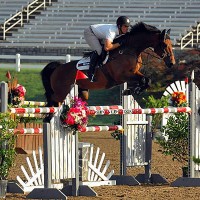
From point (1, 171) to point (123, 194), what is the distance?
136 centimetres

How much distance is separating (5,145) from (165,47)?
506 centimetres

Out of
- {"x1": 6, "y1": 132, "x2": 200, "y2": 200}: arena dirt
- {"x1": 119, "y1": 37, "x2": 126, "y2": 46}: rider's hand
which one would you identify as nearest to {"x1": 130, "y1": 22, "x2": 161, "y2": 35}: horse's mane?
{"x1": 119, "y1": 37, "x2": 126, "y2": 46}: rider's hand

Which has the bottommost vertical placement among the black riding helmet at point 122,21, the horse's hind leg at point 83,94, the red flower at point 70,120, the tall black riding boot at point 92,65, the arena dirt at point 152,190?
the arena dirt at point 152,190

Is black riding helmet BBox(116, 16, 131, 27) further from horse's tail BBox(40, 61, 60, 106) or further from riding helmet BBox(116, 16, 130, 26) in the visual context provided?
horse's tail BBox(40, 61, 60, 106)

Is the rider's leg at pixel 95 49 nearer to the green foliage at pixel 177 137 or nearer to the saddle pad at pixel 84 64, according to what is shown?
the saddle pad at pixel 84 64

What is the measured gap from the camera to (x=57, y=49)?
107 feet

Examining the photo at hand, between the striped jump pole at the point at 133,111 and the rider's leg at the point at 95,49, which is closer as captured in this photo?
the striped jump pole at the point at 133,111

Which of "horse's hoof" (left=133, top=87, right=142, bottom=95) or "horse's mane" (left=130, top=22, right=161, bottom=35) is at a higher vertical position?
"horse's mane" (left=130, top=22, right=161, bottom=35)

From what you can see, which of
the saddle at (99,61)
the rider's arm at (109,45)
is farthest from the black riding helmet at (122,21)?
the saddle at (99,61)

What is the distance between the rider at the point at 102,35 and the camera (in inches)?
566

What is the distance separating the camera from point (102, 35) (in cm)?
1467

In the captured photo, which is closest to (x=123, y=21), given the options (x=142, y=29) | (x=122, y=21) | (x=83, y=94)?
(x=122, y=21)

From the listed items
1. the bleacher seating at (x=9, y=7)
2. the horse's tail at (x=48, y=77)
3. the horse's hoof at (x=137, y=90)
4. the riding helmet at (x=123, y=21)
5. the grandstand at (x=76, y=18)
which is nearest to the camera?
the horse's hoof at (x=137, y=90)

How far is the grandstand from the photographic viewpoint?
33125mm
